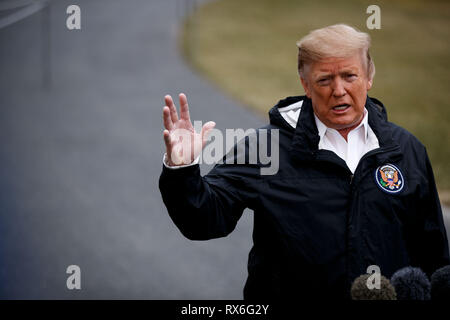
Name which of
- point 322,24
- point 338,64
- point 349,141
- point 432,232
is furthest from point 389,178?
point 322,24

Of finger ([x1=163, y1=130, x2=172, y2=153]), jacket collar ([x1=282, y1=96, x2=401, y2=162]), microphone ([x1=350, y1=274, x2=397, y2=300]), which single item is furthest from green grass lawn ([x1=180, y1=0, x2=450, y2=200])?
microphone ([x1=350, y1=274, x2=397, y2=300])

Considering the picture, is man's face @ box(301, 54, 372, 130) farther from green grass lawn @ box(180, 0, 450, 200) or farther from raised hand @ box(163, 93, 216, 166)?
green grass lawn @ box(180, 0, 450, 200)

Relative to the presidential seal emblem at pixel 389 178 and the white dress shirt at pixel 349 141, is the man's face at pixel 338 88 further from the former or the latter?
the presidential seal emblem at pixel 389 178

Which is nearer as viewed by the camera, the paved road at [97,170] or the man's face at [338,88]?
the man's face at [338,88]

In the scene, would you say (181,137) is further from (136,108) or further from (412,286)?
(136,108)

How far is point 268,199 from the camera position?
2.53 m

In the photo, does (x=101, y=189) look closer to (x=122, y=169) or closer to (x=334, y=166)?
(x=122, y=169)

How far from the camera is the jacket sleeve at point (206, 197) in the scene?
2348 millimetres

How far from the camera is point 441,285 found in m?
1.97

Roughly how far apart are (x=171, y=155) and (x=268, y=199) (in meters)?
0.44

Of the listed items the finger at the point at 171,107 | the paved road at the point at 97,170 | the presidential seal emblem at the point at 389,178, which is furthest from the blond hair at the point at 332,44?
the paved road at the point at 97,170

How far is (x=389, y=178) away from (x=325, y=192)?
0.26m

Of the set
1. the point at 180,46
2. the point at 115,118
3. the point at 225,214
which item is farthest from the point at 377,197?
the point at 180,46

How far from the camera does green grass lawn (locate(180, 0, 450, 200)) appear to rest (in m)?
11.1
